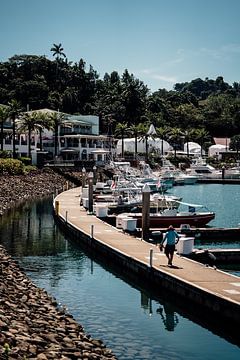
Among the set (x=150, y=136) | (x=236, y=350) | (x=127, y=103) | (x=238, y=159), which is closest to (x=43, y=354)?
(x=236, y=350)

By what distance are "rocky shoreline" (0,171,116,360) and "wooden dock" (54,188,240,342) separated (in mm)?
4492

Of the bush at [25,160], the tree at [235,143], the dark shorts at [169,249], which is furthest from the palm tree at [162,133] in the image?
the dark shorts at [169,249]

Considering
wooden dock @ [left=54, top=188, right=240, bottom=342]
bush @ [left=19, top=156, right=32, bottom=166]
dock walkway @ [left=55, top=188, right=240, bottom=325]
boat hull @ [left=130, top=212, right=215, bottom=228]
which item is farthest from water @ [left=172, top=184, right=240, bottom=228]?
bush @ [left=19, top=156, right=32, bottom=166]

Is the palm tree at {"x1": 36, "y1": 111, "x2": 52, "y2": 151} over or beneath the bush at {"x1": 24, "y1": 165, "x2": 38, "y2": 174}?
over

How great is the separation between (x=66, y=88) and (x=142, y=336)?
146387 mm

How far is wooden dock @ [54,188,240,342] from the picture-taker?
2095 cm

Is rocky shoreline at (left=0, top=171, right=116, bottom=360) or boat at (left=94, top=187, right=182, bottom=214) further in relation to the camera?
boat at (left=94, top=187, right=182, bottom=214)

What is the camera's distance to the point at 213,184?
110 meters

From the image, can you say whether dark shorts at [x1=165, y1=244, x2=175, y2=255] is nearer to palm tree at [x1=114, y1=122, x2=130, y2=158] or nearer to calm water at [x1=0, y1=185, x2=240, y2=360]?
calm water at [x1=0, y1=185, x2=240, y2=360]

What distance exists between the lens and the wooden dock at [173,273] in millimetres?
20953

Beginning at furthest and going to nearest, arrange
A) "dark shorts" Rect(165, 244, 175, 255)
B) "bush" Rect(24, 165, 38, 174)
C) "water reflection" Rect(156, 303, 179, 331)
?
1. "bush" Rect(24, 165, 38, 174)
2. "dark shorts" Rect(165, 244, 175, 255)
3. "water reflection" Rect(156, 303, 179, 331)

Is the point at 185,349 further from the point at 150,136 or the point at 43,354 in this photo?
the point at 150,136

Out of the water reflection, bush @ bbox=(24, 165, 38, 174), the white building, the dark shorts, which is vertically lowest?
the water reflection

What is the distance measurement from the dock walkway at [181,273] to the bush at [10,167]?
3867 centimetres
